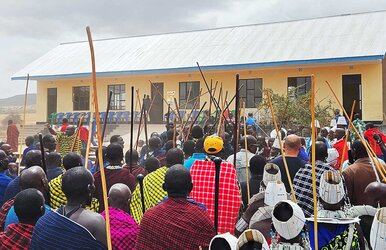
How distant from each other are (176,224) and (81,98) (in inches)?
993

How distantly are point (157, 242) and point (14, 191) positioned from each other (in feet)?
6.30

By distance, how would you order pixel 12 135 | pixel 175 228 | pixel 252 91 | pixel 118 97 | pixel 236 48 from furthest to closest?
pixel 118 97
pixel 236 48
pixel 252 91
pixel 12 135
pixel 175 228

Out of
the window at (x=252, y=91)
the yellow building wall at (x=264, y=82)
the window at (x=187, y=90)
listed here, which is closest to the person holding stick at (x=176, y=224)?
the yellow building wall at (x=264, y=82)

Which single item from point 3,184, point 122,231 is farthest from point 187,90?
point 122,231

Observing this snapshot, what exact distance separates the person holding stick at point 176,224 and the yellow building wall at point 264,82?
59.6ft

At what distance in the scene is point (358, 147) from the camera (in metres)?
4.64

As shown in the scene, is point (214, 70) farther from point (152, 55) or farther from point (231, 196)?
point (231, 196)

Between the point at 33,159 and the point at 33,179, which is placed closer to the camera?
the point at 33,179

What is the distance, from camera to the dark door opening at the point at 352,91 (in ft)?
66.6

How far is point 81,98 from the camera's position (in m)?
27.3

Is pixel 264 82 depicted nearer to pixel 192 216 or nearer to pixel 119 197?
pixel 119 197

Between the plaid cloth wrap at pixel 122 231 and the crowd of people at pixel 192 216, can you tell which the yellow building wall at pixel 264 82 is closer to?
the crowd of people at pixel 192 216

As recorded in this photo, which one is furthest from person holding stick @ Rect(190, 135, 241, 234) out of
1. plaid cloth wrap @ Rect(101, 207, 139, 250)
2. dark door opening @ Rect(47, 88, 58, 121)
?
dark door opening @ Rect(47, 88, 58, 121)

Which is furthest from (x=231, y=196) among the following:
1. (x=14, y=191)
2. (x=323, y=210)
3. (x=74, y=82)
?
(x=74, y=82)
